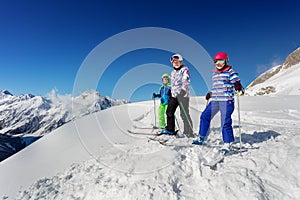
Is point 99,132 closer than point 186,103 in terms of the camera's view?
No

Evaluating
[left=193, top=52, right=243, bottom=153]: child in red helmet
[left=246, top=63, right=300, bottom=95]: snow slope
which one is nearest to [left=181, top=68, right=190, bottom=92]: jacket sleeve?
[left=193, top=52, right=243, bottom=153]: child in red helmet

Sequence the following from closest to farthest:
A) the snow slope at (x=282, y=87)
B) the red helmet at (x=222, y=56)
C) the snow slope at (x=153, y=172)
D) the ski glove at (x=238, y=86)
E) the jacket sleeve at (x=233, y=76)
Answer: the snow slope at (x=153, y=172) → the ski glove at (x=238, y=86) → the jacket sleeve at (x=233, y=76) → the red helmet at (x=222, y=56) → the snow slope at (x=282, y=87)

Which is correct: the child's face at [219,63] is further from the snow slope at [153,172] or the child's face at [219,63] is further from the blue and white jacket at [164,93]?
the blue and white jacket at [164,93]

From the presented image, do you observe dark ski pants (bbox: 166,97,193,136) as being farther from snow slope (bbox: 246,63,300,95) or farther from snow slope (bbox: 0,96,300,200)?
snow slope (bbox: 246,63,300,95)

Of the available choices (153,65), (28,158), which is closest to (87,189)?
(28,158)

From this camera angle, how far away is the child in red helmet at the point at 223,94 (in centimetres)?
405

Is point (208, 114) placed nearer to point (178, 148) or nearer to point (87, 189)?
point (178, 148)

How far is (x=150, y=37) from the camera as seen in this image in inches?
327

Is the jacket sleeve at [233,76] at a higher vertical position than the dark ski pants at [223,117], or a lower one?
higher

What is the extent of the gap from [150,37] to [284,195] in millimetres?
7382

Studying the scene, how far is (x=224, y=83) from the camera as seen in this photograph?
4172 millimetres

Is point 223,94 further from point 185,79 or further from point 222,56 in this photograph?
point 185,79

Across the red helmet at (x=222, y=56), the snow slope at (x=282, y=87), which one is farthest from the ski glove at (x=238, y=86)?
the snow slope at (x=282, y=87)

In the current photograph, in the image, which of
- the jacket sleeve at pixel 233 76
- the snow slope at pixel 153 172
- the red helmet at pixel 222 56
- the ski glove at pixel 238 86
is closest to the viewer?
the snow slope at pixel 153 172
